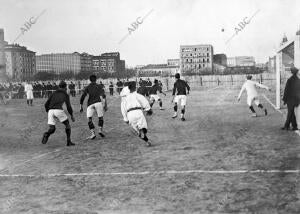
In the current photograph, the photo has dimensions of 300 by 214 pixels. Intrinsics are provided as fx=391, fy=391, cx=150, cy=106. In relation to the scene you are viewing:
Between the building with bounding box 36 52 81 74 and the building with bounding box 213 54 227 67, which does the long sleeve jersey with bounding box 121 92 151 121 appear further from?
the building with bounding box 213 54 227 67

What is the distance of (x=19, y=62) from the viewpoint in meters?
122

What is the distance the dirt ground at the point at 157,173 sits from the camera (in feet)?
16.0

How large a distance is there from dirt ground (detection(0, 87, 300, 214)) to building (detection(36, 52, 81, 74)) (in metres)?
129

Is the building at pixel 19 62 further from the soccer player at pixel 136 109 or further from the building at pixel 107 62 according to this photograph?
the soccer player at pixel 136 109

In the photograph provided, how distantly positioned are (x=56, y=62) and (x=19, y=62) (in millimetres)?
23868

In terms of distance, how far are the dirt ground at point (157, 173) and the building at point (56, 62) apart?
129 meters

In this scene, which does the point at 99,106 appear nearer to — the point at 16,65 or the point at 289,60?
the point at 289,60

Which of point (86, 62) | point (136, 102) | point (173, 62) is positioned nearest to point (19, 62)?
point (86, 62)

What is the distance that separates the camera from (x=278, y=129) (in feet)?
35.9

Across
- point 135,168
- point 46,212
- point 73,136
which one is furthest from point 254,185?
point 73,136

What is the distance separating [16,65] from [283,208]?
12336 cm

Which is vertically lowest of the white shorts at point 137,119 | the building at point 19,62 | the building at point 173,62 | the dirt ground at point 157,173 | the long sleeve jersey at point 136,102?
the dirt ground at point 157,173

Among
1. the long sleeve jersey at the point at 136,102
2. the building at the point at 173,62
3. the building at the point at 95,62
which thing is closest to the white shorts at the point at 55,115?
the long sleeve jersey at the point at 136,102

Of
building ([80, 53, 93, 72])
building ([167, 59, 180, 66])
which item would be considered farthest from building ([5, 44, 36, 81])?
building ([167, 59, 180, 66])
